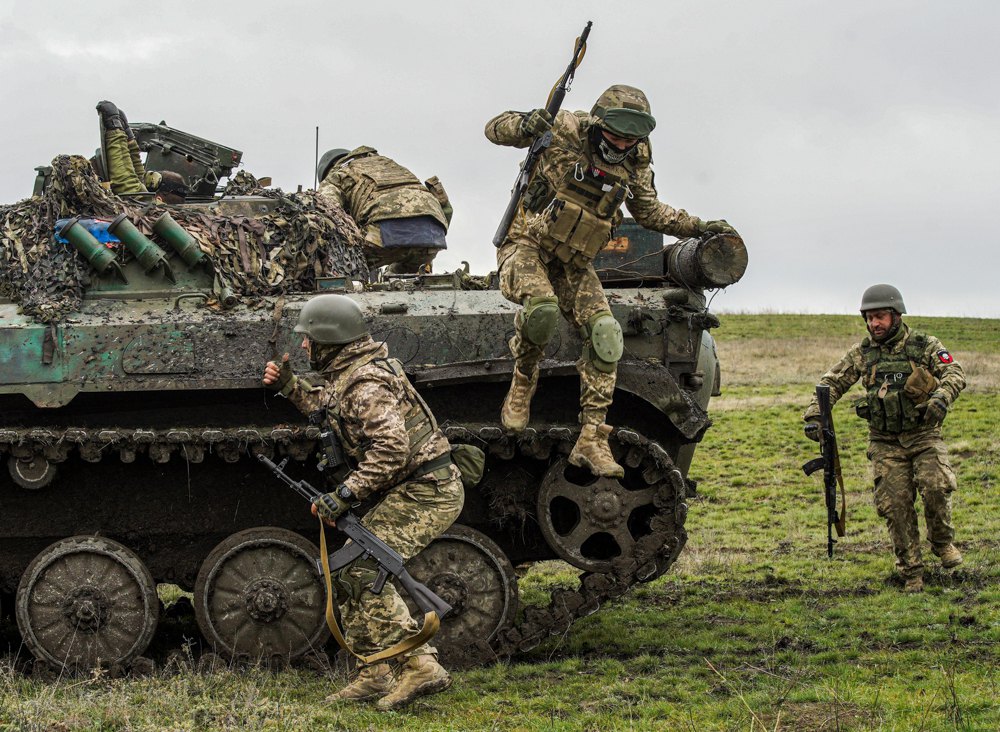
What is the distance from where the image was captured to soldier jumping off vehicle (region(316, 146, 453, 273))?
1171 cm

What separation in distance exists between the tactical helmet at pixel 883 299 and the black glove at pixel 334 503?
208 inches

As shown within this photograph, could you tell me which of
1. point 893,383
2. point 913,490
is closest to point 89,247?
point 893,383

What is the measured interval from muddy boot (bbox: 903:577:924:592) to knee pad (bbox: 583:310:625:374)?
3493 mm

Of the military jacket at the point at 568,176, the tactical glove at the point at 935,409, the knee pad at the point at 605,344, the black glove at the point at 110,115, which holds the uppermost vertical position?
the black glove at the point at 110,115

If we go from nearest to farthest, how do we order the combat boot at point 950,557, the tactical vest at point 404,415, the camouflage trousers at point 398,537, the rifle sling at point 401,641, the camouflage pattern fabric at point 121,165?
the rifle sling at point 401,641 → the camouflage trousers at point 398,537 → the tactical vest at point 404,415 → the combat boot at point 950,557 → the camouflage pattern fabric at point 121,165

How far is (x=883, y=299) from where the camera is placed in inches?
426

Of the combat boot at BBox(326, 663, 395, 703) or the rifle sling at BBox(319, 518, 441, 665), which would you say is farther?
the combat boot at BBox(326, 663, 395, 703)

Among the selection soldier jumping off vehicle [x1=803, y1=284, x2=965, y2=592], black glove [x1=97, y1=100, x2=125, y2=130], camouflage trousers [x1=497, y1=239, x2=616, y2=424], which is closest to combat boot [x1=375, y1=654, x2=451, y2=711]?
camouflage trousers [x1=497, y1=239, x2=616, y2=424]

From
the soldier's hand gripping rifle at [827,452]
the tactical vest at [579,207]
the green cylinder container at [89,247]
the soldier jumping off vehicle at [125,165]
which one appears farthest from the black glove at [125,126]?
the soldier's hand gripping rifle at [827,452]

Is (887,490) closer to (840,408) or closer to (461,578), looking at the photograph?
(461,578)

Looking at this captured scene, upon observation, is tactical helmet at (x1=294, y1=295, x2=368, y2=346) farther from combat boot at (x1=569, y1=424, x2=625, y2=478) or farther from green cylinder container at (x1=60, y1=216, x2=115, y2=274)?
green cylinder container at (x1=60, y1=216, x2=115, y2=274)

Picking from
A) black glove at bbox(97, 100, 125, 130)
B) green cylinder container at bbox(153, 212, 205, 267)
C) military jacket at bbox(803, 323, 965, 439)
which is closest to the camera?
green cylinder container at bbox(153, 212, 205, 267)

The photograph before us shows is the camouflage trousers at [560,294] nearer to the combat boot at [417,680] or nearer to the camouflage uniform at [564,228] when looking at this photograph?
the camouflage uniform at [564,228]

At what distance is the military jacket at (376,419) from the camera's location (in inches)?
302
